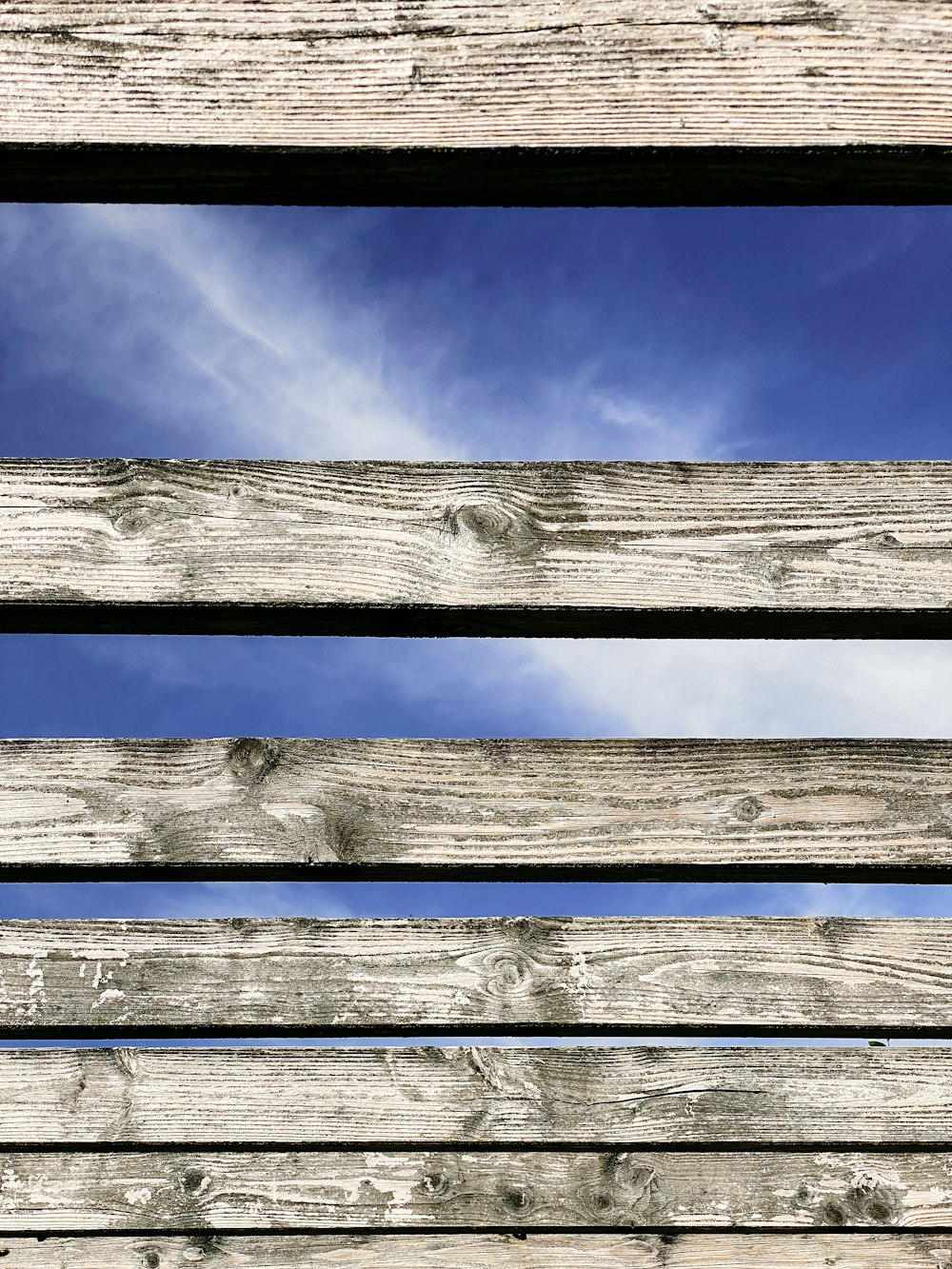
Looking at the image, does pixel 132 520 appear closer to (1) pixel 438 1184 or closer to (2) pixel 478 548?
(2) pixel 478 548

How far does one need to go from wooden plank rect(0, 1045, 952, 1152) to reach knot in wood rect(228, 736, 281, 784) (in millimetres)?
1348

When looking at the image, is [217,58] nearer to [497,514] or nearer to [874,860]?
[497,514]

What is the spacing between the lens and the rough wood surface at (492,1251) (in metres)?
3.41

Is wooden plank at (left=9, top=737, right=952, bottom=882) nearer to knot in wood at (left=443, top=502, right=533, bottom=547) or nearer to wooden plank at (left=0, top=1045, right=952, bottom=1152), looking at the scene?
knot in wood at (left=443, top=502, right=533, bottom=547)

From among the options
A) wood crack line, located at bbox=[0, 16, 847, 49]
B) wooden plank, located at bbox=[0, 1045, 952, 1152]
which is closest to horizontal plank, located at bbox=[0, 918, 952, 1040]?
wooden plank, located at bbox=[0, 1045, 952, 1152]

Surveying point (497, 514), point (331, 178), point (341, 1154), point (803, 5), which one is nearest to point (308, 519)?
point (497, 514)

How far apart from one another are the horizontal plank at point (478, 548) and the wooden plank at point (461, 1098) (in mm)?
1897

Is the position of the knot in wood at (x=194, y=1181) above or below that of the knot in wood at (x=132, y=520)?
below

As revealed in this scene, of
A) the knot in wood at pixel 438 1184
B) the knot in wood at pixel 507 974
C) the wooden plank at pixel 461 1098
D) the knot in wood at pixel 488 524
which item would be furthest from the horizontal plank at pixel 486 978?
the knot in wood at pixel 488 524

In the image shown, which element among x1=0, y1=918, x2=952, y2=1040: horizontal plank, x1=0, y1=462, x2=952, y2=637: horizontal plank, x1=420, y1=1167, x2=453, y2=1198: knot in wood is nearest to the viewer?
x1=0, y1=462, x2=952, y2=637: horizontal plank

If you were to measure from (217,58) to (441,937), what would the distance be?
2.39 m

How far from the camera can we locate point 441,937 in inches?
112

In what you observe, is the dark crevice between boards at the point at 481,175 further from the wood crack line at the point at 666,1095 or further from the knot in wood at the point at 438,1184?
the knot in wood at the point at 438,1184

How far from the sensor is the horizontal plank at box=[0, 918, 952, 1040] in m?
2.76
